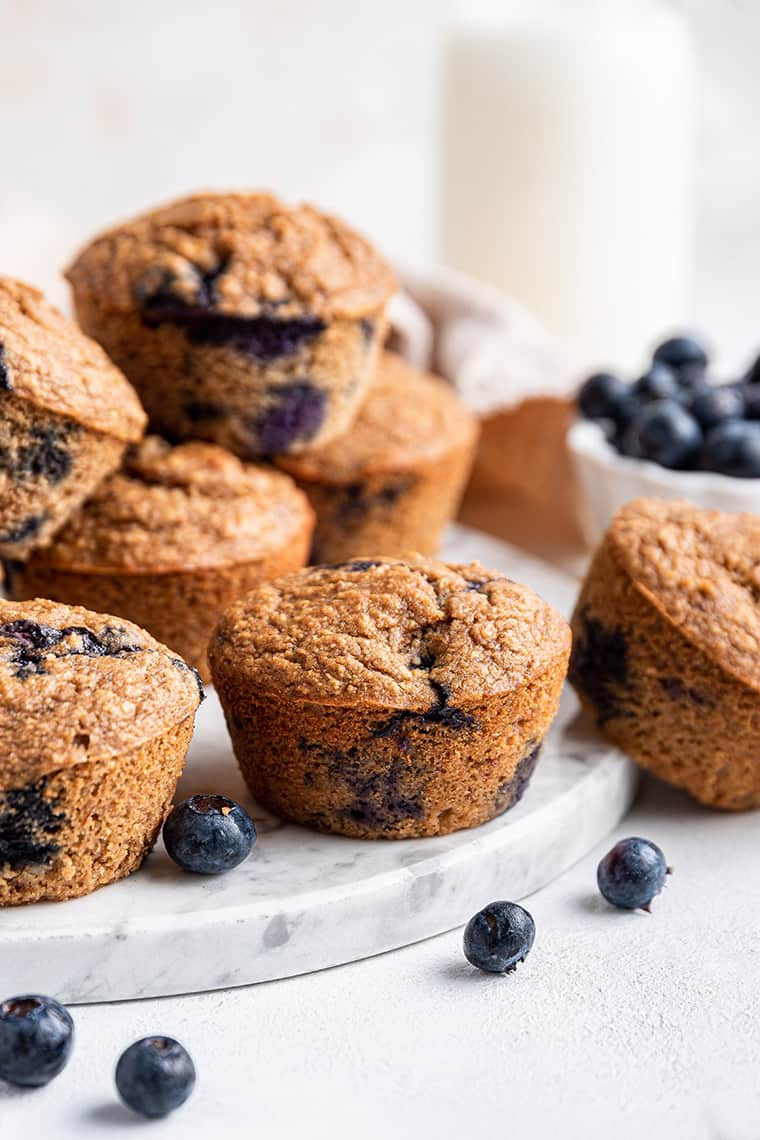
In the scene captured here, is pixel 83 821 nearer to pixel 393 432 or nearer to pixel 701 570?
pixel 701 570

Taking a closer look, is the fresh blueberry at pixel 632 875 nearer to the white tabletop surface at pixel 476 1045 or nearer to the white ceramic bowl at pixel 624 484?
the white tabletop surface at pixel 476 1045

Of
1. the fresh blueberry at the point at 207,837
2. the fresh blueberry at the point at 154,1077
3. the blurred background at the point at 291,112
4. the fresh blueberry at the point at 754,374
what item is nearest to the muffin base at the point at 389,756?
the fresh blueberry at the point at 207,837

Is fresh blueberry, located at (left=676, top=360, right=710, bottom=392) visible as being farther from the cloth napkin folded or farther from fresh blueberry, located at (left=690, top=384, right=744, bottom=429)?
the cloth napkin folded

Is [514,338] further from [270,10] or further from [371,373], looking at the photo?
[270,10]

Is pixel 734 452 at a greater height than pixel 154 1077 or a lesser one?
greater

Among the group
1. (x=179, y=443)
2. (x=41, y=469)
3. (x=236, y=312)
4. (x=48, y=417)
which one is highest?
(x=236, y=312)

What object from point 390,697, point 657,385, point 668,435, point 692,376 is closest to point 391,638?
point 390,697
